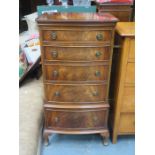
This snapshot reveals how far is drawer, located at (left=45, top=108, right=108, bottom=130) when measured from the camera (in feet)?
5.35

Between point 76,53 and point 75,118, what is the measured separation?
1.71ft

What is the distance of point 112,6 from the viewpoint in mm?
1882

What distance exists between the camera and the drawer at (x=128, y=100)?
1.61 metres

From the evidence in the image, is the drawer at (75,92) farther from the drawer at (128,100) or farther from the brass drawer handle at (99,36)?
the brass drawer handle at (99,36)

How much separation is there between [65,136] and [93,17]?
104 centimetres

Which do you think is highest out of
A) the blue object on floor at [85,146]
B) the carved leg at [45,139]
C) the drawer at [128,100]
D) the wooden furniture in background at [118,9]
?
the wooden furniture in background at [118,9]

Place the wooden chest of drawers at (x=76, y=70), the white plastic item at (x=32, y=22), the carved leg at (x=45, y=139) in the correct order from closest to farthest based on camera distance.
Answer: the wooden chest of drawers at (x=76, y=70), the carved leg at (x=45, y=139), the white plastic item at (x=32, y=22)

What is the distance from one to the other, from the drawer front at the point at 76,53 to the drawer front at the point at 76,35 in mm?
62

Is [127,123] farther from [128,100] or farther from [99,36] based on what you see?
[99,36]

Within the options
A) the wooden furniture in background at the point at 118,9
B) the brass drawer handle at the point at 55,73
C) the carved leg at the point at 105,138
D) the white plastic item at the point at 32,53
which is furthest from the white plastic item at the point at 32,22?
the carved leg at the point at 105,138

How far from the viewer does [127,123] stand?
173cm

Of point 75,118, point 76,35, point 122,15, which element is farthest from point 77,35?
point 122,15
